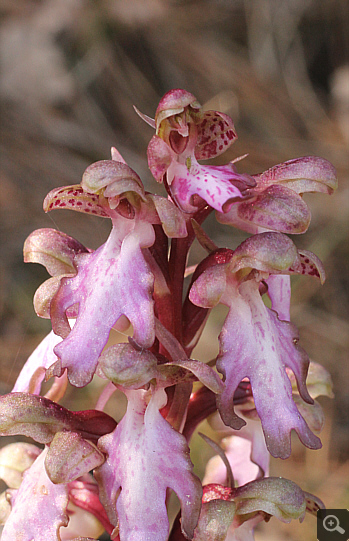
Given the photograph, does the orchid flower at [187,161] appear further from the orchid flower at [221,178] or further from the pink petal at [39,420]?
the pink petal at [39,420]

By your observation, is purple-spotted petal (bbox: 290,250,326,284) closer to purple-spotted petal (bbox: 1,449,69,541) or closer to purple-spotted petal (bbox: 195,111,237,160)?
purple-spotted petal (bbox: 195,111,237,160)

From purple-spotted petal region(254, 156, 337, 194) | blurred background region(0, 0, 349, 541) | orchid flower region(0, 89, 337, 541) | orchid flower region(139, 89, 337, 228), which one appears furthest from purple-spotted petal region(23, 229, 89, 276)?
blurred background region(0, 0, 349, 541)

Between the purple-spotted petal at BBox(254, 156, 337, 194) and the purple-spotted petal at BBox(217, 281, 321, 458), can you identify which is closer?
the purple-spotted petal at BBox(217, 281, 321, 458)

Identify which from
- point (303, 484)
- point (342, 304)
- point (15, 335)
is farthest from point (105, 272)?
point (342, 304)

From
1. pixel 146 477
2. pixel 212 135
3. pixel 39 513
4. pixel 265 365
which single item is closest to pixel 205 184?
pixel 212 135

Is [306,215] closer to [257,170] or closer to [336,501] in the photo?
[336,501]

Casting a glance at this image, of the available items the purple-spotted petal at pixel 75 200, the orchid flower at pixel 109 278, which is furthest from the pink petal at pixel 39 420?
the purple-spotted petal at pixel 75 200
